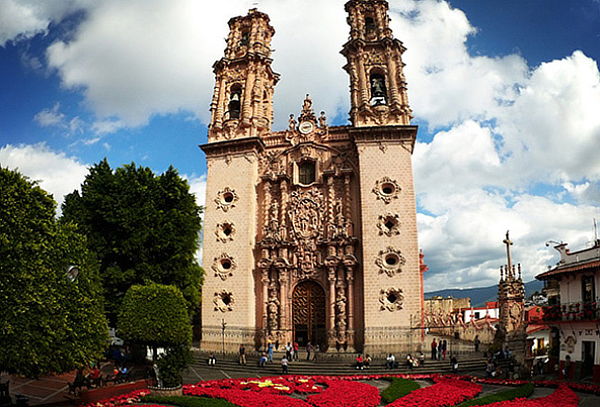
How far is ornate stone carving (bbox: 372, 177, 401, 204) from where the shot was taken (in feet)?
91.6

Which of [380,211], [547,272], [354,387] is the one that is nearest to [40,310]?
[354,387]

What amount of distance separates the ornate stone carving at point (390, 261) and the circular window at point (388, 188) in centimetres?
Result: 346

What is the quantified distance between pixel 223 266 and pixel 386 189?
11280 mm

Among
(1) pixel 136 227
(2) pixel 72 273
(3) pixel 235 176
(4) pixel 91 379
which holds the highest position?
(3) pixel 235 176

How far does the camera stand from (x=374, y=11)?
33.4 m

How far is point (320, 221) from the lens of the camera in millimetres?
29125

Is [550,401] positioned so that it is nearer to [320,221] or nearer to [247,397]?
[247,397]

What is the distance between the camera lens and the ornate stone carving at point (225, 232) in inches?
1166

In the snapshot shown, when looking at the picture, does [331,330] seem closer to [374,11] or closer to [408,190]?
[408,190]

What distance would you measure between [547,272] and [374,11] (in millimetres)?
21327

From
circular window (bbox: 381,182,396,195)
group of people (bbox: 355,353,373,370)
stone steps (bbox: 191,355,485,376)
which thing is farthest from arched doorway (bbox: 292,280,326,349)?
circular window (bbox: 381,182,396,195)

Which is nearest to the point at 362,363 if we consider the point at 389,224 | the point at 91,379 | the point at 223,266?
the point at 389,224

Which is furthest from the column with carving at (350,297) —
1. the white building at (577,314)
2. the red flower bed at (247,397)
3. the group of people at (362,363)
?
the red flower bed at (247,397)

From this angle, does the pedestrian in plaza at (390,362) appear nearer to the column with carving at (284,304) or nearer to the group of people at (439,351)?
the group of people at (439,351)
